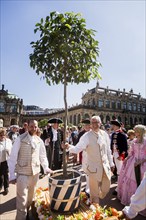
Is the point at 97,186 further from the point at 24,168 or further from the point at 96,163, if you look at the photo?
the point at 24,168

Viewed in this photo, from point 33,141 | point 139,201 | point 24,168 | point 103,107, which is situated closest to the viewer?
point 139,201

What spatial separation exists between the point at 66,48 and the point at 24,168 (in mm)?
2538

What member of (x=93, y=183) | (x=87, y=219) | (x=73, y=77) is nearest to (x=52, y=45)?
(x=73, y=77)

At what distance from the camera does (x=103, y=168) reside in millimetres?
3846

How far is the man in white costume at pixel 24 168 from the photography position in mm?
3372

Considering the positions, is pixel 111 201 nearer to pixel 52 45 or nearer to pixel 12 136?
pixel 52 45

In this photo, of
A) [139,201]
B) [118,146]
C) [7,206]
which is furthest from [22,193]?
[118,146]

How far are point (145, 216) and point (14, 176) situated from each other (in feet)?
10.0

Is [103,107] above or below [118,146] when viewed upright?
above

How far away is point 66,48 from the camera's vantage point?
3.49 metres

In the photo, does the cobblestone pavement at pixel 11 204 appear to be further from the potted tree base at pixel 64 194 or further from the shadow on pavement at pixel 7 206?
the potted tree base at pixel 64 194

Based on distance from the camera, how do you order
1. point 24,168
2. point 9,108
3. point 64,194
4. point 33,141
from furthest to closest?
point 9,108 → point 33,141 → point 24,168 → point 64,194

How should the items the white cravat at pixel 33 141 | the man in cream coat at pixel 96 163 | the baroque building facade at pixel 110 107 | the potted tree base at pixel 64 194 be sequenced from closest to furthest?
the potted tree base at pixel 64 194 < the white cravat at pixel 33 141 < the man in cream coat at pixel 96 163 < the baroque building facade at pixel 110 107

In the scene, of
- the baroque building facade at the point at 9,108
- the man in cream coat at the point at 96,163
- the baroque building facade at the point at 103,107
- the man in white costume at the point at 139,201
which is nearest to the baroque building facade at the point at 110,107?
the baroque building facade at the point at 103,107
